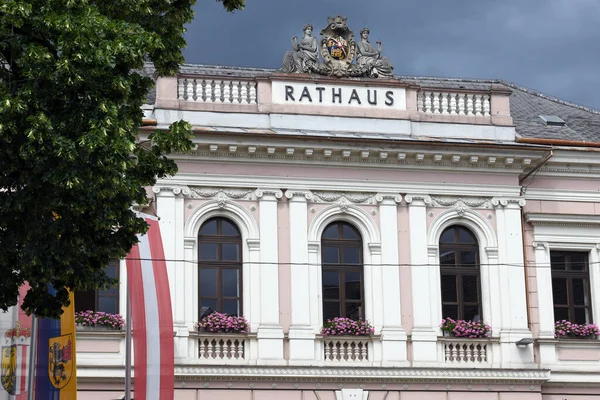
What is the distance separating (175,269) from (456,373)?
647 cm

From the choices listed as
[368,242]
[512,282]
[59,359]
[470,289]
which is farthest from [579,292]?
[59,359]

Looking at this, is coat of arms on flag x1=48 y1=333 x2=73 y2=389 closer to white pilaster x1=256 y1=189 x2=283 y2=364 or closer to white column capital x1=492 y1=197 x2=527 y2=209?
white pilaster x1=256 y1=189 x2=283 y2=364

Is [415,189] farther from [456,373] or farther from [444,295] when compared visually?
[456,373]

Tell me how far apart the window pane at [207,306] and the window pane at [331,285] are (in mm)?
2467

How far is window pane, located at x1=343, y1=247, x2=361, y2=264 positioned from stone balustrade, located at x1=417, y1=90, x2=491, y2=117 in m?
3.71

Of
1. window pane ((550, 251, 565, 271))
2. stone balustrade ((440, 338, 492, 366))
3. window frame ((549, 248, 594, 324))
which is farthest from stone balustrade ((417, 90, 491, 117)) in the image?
stone balustrade ((440, 338, 492, 366))

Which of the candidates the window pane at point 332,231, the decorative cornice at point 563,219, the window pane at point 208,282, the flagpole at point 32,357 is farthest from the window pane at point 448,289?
the flagpole at point 32,357

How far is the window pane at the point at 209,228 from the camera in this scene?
2700cm

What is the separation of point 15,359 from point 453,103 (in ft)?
41.2

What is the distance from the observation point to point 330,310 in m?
27.1

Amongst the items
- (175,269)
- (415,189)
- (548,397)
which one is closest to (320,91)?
(415,189)

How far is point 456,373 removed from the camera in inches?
1052

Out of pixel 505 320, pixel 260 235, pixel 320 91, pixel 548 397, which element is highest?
pixel 320 91

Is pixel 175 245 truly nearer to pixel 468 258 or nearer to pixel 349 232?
pixel 349 232
